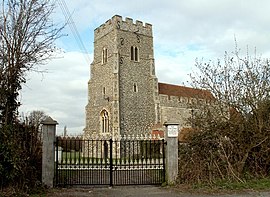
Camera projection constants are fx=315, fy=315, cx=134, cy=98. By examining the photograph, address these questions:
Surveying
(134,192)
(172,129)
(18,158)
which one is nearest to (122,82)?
(172,129)

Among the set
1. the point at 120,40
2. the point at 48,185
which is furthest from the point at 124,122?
the point at 48,185

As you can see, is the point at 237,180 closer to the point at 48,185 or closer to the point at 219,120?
the point at 219,120

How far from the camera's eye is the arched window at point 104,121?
3614cm

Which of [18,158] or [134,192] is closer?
[18,158]

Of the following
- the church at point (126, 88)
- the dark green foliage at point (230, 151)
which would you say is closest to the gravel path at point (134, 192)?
the dark green foliage at point (230, 151)

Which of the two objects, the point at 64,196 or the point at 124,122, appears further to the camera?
the point at 124,122

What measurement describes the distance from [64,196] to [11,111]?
2851 mm

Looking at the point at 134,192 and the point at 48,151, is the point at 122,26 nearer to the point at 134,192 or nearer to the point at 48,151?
the point at 48,151

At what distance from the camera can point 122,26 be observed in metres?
37.2

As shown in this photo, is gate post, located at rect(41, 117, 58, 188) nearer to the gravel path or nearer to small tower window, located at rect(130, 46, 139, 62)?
→ the gravel path

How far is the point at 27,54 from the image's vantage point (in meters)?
9.12

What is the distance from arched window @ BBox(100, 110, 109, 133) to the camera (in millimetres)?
36141

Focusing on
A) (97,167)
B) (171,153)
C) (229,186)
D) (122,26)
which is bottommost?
(229,186)

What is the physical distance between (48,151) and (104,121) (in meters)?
27.6
